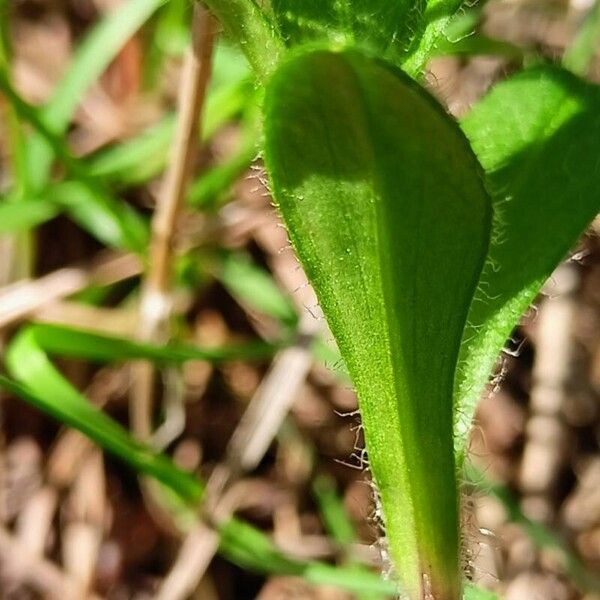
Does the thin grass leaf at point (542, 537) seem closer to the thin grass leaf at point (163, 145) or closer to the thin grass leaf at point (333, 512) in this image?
the thin grass leaf at point (333, 512)

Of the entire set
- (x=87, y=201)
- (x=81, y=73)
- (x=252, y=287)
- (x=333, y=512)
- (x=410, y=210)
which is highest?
(x=410, y=210)

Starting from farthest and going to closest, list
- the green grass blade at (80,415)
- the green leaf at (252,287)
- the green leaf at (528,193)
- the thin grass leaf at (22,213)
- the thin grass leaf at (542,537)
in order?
the green leaf at (252,287) → the thin grass leaf at (22,213) → the thin grass leaf at (542,537) → the green grass blade at (80,415) → the green leaf at (528,193)

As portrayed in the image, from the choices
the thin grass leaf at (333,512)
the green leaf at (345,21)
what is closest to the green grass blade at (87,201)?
the thin grass leaf at (333,512)

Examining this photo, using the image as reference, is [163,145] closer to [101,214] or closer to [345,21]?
[101,214]

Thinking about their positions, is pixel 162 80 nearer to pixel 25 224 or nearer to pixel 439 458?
pixel 25 224

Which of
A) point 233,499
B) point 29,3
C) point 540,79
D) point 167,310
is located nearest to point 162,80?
point 29,3

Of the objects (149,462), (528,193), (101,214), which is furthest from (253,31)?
(101,214)
